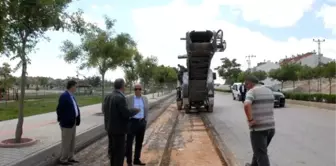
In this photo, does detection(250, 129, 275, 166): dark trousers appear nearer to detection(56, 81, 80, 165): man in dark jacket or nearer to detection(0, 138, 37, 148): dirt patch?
detection(56, 81, 80, 165): man in dark jacket

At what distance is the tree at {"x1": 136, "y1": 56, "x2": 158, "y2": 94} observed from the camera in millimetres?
49978

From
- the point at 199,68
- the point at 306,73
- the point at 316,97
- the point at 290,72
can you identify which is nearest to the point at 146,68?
the point at 316,97

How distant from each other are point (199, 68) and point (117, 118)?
1730 centimetres

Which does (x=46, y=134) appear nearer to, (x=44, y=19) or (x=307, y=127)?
(x=44, y=19)

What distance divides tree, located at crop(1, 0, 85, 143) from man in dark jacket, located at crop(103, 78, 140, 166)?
9.77ft

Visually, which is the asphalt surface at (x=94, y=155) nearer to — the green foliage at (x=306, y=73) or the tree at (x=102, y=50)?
the tree at (x=102, y=50)

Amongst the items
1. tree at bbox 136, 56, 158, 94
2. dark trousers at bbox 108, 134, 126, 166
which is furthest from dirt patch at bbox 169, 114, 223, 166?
tree at bbox 136, 56, 158, 94

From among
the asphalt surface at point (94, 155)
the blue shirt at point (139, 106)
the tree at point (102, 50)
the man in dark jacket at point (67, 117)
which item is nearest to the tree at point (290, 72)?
the tree at point (102, 50)

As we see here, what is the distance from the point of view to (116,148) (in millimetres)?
7641

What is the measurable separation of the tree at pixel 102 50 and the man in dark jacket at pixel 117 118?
1371 cm

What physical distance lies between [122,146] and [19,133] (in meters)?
4.06

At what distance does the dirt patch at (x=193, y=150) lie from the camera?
9617 mm

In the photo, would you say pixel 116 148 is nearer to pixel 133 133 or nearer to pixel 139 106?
pixel 133 133

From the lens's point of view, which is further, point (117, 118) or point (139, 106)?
point (139, 106)
